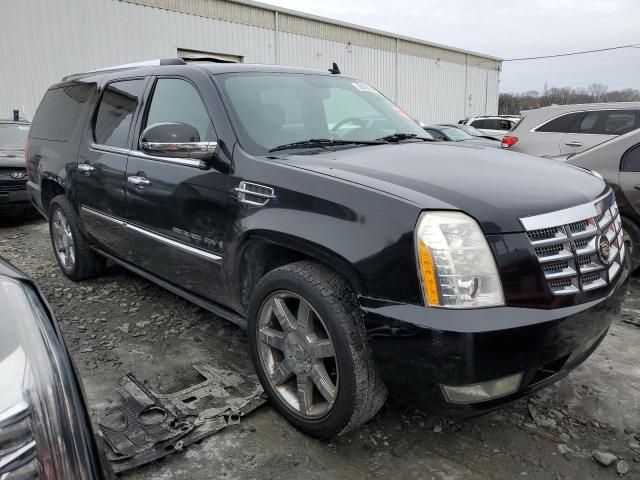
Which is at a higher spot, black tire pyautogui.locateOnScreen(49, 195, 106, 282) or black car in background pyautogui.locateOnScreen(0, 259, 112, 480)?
black car in background pyautogui.locateOnScreen(0, 259, 112, 480)

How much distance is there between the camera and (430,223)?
1.93m

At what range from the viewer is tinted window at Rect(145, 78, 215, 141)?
2.99 m

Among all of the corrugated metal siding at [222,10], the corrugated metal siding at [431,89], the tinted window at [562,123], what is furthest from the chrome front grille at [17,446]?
the corrugated metal siding at [431,89]

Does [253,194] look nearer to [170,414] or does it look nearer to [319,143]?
[319,143]

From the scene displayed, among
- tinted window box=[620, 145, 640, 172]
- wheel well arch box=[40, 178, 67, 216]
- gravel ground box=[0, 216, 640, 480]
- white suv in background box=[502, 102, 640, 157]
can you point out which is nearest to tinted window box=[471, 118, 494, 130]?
white suv in background box=[502, 102, 640, 157]

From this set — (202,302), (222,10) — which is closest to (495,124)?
(222,10)

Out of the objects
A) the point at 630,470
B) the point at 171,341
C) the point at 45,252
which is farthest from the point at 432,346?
the point at 45,252

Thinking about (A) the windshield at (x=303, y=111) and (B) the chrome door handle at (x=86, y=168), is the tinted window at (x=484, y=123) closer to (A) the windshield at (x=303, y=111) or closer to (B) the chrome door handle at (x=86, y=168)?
(A) the windshield at (x=303, y=111)

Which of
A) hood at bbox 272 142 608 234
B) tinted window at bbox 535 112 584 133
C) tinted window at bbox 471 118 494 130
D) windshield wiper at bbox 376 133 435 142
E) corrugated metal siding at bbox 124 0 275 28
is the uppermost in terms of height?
corrugated metal siding at bbox 124 0 275 28

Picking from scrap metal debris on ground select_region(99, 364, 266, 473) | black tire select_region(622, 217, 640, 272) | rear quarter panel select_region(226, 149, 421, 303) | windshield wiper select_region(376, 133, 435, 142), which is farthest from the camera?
black tire select_region(622, 217, 640, 272)

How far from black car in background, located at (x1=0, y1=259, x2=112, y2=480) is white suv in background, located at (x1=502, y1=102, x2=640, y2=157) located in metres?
7.19

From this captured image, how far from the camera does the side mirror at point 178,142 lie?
2680 millimetres

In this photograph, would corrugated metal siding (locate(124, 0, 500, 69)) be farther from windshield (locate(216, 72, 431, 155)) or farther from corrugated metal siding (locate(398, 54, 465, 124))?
windshield (locate(216, 72, 431, 155))

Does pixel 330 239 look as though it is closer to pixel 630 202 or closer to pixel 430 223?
pixel 430 223
